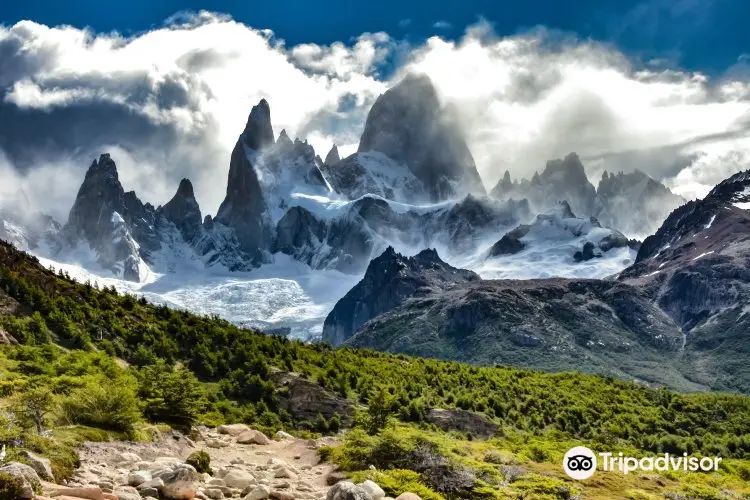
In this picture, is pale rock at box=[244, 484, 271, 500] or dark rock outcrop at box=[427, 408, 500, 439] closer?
pale rock at box=[244, 484, 271, 500]

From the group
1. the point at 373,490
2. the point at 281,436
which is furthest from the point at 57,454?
the point at 281,436

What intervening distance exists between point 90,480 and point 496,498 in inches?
471

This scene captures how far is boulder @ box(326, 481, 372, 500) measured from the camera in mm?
18594

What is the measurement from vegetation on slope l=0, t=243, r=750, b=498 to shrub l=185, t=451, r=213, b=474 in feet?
12.2

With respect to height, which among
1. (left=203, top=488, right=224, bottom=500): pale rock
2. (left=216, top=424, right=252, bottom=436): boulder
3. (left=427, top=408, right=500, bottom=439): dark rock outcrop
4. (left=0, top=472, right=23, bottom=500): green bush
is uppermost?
(left=427, top=408, right=500, bottom=439): dark rock outcrop

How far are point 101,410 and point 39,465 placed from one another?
8.87 m

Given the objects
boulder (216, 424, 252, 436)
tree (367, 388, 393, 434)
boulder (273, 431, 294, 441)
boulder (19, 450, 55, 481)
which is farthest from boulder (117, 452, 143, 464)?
tree (367, 388, 393, 434)

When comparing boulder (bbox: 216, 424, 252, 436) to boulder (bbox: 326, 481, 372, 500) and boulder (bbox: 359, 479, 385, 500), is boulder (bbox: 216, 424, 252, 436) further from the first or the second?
boulder (bbox: 326, 481, 372, 500)

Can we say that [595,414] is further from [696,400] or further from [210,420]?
[210,420]

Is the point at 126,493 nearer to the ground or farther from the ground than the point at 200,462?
nearer to the ground

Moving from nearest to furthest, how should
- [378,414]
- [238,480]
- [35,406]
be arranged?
[238,480] < [35,406] < [378,414]

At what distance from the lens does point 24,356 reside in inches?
1435

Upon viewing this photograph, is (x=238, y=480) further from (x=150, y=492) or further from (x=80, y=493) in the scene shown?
(x=80, y=493)

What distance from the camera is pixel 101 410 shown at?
2606 centimetres
